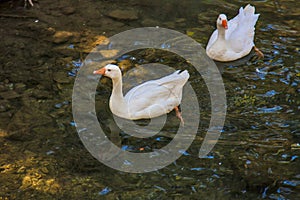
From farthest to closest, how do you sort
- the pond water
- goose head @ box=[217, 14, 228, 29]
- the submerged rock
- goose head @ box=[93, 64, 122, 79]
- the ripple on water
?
1. the submerged rock
2. goose head @ box=[217, 14, 228, 29]
3. the ripple on water
4. goose head @ box=[93, 64, 122, 79]
5. the pond water

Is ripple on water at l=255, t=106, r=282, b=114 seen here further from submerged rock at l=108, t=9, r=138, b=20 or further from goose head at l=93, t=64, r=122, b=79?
submerged rock at l=108, t=9, r=138, b=20

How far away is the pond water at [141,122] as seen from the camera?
17.7ft

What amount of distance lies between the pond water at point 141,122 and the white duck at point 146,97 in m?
0.17

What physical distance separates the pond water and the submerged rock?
0.02 meters

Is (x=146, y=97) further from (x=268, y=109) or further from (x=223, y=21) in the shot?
(x=223, y=21)

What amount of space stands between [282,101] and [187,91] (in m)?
1.31

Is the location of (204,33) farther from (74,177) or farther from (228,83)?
(74,177)

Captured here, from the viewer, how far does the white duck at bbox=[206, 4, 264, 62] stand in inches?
300

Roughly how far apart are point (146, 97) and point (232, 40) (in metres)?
2.14

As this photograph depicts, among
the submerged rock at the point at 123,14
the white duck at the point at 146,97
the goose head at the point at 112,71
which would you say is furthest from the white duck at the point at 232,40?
the goose head at the point at 112,71

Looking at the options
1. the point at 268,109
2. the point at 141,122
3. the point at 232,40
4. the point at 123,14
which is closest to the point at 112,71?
the point at 141,122

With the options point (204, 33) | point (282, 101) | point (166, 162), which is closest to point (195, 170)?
point (166, 162)

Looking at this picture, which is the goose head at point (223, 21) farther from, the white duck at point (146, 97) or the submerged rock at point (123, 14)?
the submerged rock at point (123, 14)

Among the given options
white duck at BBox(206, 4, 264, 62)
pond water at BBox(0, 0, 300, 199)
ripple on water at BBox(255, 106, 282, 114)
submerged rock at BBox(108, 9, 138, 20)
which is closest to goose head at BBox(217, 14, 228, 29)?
white duck at BBox(206, 4, 264, 62)
